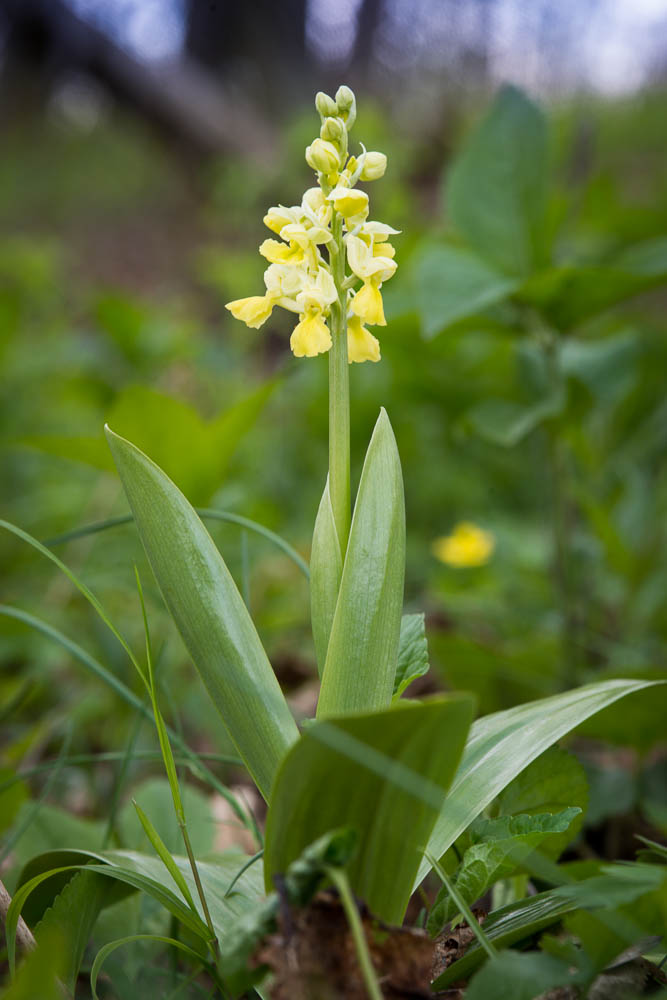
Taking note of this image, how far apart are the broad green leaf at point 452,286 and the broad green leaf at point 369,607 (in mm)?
591

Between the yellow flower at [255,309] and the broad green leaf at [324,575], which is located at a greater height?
the yellow flower at [255,309]

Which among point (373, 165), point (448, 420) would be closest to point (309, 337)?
point (373, 165)

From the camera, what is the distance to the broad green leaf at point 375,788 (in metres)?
0.46

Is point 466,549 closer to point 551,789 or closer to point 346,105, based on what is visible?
point 551,789

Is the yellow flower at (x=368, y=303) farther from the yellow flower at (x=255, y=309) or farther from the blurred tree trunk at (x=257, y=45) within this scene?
the blurred tree trunk at (x=257, y=45)

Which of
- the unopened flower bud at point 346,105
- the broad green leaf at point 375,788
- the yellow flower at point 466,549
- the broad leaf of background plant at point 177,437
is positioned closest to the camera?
the broad green leaf at point 375,788

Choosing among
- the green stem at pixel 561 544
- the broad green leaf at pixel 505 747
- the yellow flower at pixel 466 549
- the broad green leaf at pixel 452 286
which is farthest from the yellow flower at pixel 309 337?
the yellow flower at pixel 466 549

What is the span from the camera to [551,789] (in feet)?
2.25

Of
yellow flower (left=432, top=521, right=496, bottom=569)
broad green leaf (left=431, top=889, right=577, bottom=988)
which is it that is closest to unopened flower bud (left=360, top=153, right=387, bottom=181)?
broad green leaf (left=431, top=889, right=577, bottom=988)

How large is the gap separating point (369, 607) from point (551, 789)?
0.25 metres

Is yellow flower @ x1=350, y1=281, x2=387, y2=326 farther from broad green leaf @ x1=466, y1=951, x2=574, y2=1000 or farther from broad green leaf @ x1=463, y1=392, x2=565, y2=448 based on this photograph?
broad green leaf @ x1=463, y1=392, x2=565, y2=448

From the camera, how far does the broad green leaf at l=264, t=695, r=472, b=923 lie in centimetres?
46

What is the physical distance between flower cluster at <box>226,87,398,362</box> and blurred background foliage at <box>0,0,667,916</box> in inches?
9.9

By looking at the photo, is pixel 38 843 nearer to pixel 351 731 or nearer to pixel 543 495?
pixel 351 731
